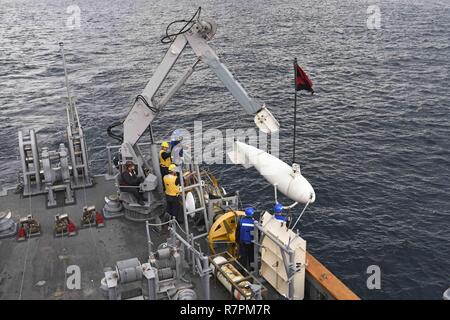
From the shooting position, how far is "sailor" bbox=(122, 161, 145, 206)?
Result: 642 inches

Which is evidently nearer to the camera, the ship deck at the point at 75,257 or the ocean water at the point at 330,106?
the ship deck at the point at 75,257

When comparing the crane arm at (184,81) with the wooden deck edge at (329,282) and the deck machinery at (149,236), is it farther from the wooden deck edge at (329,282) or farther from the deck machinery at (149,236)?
the wooden deck edge at (329,282)

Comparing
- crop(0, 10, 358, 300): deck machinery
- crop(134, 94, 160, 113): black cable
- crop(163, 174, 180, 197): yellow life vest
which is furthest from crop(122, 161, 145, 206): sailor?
crop(134, 94, 160, 113): black cable

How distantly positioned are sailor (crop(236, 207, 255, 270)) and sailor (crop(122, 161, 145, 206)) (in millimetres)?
4517

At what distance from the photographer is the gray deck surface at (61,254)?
13.0m

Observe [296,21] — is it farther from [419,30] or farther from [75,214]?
[75,214]

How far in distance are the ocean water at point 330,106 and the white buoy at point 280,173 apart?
706 cm

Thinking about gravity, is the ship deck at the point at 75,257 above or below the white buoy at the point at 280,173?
below

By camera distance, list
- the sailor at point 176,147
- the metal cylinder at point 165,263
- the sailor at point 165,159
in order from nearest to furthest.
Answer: the metal cylinder at point 165,263 < the sailor at point 176,147 < the sailor at point 165,159

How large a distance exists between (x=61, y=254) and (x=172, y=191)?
3.93 m

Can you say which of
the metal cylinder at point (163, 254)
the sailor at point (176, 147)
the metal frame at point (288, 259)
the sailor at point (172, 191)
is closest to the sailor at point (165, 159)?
the sailor at point (176, 147)

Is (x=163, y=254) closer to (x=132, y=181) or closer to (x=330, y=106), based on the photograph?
(x=132, y=181)

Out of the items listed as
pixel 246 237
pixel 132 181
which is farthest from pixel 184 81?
pixel 246 237
